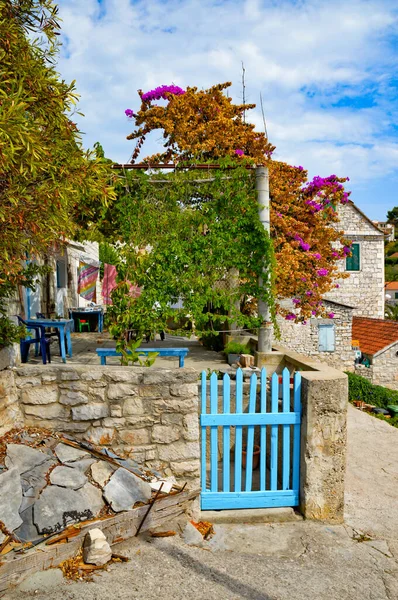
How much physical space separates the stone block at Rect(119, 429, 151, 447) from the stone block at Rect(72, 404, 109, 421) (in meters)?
0.26

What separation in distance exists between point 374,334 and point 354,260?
423cm

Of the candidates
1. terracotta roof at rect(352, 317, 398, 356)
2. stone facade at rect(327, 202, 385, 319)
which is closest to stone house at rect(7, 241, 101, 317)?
terracotta roof at rect(352, 317, 398, 356)

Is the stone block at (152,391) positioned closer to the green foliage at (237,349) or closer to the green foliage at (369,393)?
the green foliage at (237,349)

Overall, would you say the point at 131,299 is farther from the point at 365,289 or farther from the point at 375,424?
the point at 365,289

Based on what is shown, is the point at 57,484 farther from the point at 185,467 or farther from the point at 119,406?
the point at 185,467

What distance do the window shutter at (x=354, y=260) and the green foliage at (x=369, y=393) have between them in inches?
289

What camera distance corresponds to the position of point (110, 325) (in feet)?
21.1

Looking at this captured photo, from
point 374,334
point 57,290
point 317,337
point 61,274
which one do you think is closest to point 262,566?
point 57,290

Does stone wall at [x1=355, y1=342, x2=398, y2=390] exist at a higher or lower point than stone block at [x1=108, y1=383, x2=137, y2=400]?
lower

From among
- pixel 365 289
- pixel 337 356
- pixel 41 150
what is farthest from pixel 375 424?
pixel 365 289

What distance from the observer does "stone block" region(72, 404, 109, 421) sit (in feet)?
14.2

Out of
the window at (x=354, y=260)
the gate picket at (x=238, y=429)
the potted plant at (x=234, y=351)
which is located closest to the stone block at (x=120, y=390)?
the gate picket at (x=238, y=429)

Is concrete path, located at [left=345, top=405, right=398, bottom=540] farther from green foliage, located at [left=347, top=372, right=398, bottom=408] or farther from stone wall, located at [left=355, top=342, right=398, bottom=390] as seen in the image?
stone wall, located at [left=355, top=342, right=398, bottom=390]

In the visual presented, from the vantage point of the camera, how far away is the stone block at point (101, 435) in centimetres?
434
